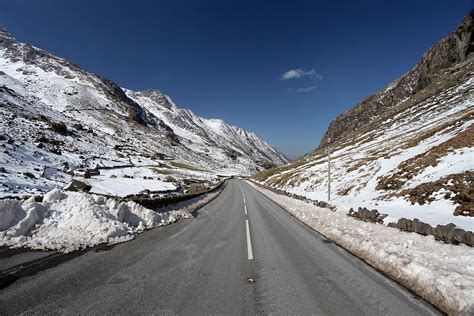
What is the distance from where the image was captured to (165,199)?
16359mm

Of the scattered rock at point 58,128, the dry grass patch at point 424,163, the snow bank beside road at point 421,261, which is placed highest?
the scattered rock at point 58,128

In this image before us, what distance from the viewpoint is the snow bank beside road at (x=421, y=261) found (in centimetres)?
478

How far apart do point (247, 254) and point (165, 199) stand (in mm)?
9638

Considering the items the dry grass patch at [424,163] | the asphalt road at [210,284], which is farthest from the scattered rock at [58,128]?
the dry grass patch at [424,163]

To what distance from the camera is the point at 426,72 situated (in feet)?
357

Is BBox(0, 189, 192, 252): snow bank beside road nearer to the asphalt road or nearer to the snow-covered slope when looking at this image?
the asphalt road

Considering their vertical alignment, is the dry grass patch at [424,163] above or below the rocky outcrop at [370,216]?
above

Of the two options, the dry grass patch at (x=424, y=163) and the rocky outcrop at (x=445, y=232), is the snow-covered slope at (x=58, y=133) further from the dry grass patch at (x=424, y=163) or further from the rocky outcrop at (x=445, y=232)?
the dry grass patch at (x=424, y=163)

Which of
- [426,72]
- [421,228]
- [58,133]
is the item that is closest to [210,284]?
[421,228]

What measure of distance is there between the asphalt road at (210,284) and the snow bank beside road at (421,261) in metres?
0.35

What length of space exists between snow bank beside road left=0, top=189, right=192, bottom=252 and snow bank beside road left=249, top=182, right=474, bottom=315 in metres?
8.01

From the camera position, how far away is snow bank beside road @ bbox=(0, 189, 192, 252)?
7.71m

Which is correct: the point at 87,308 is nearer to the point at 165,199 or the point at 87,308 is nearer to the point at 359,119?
the point at 165,199

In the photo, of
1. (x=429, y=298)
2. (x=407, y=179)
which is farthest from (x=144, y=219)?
(x=407, y=179)
